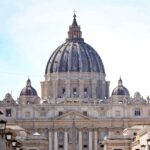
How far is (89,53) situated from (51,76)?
33.0 ft

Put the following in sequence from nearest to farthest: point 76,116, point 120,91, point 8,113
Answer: point 76,116 < point 8,113 < point 120,91

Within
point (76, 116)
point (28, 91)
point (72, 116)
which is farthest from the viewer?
point (28, 91)

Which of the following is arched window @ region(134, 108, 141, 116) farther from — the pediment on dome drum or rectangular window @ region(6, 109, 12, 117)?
rectangular window @ region(6, 109, 12, 117)

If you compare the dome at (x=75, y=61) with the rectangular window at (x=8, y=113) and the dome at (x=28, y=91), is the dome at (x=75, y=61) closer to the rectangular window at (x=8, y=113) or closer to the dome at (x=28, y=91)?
the dome at (x=28, y=91)

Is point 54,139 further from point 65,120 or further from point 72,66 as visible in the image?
point 72,66

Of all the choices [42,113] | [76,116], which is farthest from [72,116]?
[42,113]

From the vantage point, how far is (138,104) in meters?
172

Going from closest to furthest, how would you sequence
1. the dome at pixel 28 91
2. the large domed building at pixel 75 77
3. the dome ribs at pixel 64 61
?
1. the dome at pixel 28 91
2. the large domed building at pixel 75 77
3. the dome ribs at pixel 64 61

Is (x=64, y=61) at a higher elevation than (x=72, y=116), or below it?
higher

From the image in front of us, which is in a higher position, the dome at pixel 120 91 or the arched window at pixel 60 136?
the dome at pixel 120 91

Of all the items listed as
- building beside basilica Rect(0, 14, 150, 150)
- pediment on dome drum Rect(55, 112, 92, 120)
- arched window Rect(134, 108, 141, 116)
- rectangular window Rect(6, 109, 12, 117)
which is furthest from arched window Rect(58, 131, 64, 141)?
arched window Rect(134, 108, 141, 116)

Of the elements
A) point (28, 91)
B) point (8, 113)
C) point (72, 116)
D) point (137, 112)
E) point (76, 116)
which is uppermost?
point (28, 91)

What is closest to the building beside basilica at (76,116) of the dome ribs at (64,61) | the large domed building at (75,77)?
the large domed building at (75,77)

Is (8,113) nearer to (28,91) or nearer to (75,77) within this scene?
(28,91)
